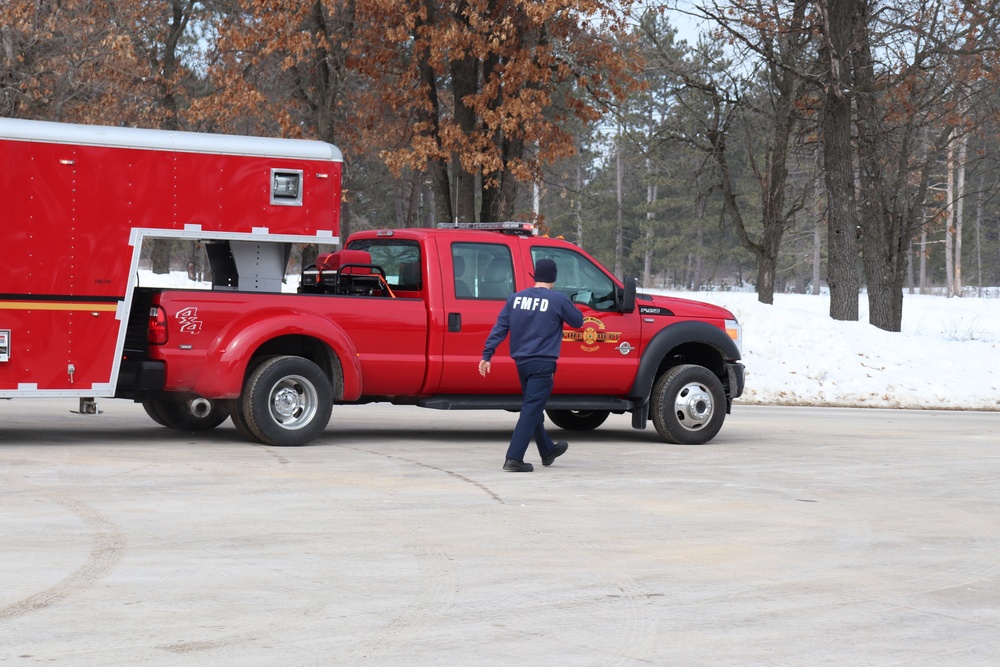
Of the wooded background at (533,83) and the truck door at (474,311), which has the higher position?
the wooded background at (533,83)

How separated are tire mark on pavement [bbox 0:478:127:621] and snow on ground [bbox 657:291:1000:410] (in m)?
13.3

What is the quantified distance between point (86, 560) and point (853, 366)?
16.8m

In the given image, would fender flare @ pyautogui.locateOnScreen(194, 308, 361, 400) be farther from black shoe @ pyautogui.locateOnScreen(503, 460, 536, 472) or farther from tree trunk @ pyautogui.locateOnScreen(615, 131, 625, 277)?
tree trunk @ pyautogui.locateOnScreen(615, 131, 625, 277)

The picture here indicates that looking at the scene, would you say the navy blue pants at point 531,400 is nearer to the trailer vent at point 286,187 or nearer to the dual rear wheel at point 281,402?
the dual rear wheel at point 281,402

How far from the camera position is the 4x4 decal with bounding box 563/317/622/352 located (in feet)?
43.4

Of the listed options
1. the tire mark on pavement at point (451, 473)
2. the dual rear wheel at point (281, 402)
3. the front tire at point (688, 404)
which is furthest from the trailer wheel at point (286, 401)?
the front tire at point (688, 404)

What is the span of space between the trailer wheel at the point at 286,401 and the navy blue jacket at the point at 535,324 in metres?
1.98

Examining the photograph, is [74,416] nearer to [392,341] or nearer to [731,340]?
[392,341]

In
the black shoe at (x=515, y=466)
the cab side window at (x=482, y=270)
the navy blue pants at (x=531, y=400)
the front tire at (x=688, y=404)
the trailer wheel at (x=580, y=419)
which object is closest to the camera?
the navy blue pants at (x=531, y=400)

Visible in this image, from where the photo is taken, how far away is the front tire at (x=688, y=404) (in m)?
13.5

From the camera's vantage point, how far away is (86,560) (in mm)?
7117

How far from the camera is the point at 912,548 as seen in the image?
319 inches

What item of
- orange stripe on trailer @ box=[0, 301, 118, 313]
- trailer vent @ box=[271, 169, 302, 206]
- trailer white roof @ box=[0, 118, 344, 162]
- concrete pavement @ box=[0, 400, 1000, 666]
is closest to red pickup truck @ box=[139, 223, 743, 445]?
orange stripe on trailer @ box=[0, 301, 118, 313]

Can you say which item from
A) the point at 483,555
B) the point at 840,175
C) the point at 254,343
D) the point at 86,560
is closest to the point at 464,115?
the point at 840,175
